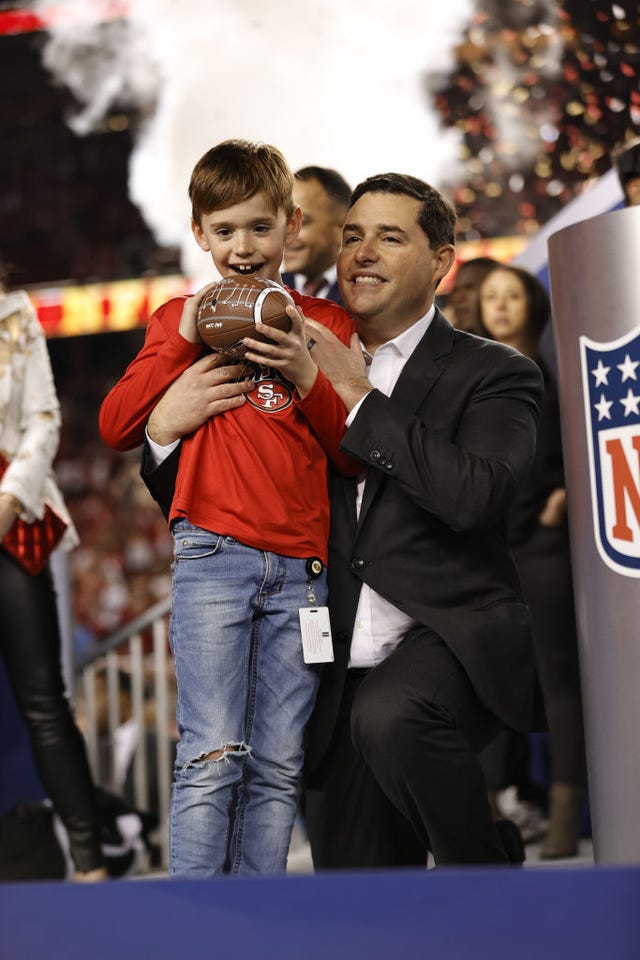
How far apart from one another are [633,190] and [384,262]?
735 mm

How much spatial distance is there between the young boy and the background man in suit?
0.96 m

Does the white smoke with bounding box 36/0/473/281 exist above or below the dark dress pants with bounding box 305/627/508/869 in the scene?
above

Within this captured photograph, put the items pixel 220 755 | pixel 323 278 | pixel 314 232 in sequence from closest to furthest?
pixel 220 755 → pixel 314 232 → pixel 323 278

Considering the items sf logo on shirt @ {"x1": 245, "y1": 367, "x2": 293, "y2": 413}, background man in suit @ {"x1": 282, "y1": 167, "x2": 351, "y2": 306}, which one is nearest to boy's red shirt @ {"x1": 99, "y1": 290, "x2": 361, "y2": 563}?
sf logo on shirt @ {"x1": 245, "y1": 367, "x2": 293, "y2": 413}

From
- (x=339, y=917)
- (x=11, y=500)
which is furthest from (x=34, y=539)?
(x=339, y=917)

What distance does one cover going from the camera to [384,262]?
225 centimetres

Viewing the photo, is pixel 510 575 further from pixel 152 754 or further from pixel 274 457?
pixel 152 754

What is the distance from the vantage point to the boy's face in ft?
6.78

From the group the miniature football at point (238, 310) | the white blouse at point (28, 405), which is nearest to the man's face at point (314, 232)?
the white blouse at point (28, 405)

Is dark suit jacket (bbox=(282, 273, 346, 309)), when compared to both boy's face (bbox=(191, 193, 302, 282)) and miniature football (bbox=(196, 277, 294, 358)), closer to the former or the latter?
boy's face (bbox=(191, 193, 302, 282))

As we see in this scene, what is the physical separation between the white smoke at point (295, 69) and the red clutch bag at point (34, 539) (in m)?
2.80

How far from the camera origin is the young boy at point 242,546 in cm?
197

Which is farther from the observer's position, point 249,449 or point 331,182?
point 331,182

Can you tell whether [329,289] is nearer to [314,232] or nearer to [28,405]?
[314,232]
